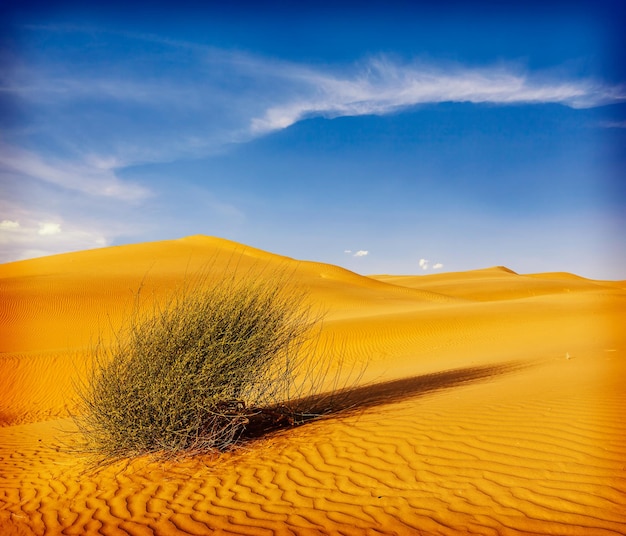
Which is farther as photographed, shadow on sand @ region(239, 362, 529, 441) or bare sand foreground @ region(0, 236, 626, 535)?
shadow on sand @ region(239, 362, 529, 441)

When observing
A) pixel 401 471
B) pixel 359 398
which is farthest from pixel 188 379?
pixel 359 398

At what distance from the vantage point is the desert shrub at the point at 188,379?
5.99 m

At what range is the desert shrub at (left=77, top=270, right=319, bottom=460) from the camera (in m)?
5.99

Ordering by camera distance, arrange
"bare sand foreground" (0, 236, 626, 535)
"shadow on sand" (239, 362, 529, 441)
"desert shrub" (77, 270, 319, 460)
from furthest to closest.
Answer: "shadow on sand" (239, 362, 529, 441) < "desert shrub" (77, 270, 319, 460) < "bare sand foreground" (0, 236, 626, 535)

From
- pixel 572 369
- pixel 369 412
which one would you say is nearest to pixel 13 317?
pixel 369 412

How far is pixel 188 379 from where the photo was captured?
6.03 meters

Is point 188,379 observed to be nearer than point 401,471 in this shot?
No

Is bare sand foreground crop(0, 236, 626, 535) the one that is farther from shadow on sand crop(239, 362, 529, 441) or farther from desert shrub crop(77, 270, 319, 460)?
desert shrub crop(77, 270, 319, 460)

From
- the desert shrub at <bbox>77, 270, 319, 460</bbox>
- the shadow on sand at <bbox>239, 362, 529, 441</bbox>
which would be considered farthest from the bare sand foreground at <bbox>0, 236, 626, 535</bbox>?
the desert shrub at <bbox>77, 270, 319, 460</bbox>

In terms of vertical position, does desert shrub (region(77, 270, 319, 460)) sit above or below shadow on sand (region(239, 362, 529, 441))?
above

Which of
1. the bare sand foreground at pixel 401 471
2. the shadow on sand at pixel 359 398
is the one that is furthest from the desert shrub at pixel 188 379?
the bare sand foreground at pixel 401 471

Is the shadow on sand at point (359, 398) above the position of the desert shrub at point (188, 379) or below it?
below

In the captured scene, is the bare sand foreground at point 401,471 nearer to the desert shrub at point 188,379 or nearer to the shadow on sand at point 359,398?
the shadow on sand at point 359,398

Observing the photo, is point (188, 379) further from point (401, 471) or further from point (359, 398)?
point (359, 398)
